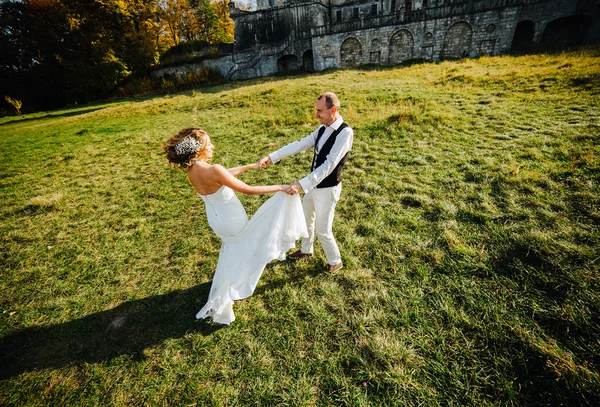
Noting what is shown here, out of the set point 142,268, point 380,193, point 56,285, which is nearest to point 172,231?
point 142,268

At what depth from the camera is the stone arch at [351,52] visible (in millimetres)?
27406

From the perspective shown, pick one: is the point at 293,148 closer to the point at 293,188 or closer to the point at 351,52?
the point at 293,188

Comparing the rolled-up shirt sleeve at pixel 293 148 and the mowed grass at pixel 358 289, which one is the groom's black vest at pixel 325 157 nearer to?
the rolled-up shirt sleeve at pixel 293 148

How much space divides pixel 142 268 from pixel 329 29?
105 feet

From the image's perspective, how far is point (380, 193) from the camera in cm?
577

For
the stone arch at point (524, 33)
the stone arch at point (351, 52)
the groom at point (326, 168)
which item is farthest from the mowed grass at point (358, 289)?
the stone arch at point (524, 33)

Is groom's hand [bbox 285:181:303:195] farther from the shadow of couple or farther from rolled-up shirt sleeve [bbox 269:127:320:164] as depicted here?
the shadow of couple

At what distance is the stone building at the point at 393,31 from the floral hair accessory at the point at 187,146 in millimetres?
30052

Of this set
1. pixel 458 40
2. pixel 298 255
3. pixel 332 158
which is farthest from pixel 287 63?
pixel 332 158

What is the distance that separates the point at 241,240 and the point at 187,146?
1400 mm

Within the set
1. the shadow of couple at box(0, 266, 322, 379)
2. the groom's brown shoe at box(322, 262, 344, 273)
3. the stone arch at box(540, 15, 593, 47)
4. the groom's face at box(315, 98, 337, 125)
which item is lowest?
the shadow of couple at box(0, 266, 322, 379)

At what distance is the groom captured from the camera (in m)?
3.11

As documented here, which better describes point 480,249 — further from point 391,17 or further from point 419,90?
point 391,17

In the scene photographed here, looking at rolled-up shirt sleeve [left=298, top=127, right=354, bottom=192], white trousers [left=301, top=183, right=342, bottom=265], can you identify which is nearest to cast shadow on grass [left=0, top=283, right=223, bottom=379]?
white trousers [left=301, top=183, right=342, bottom=265]
